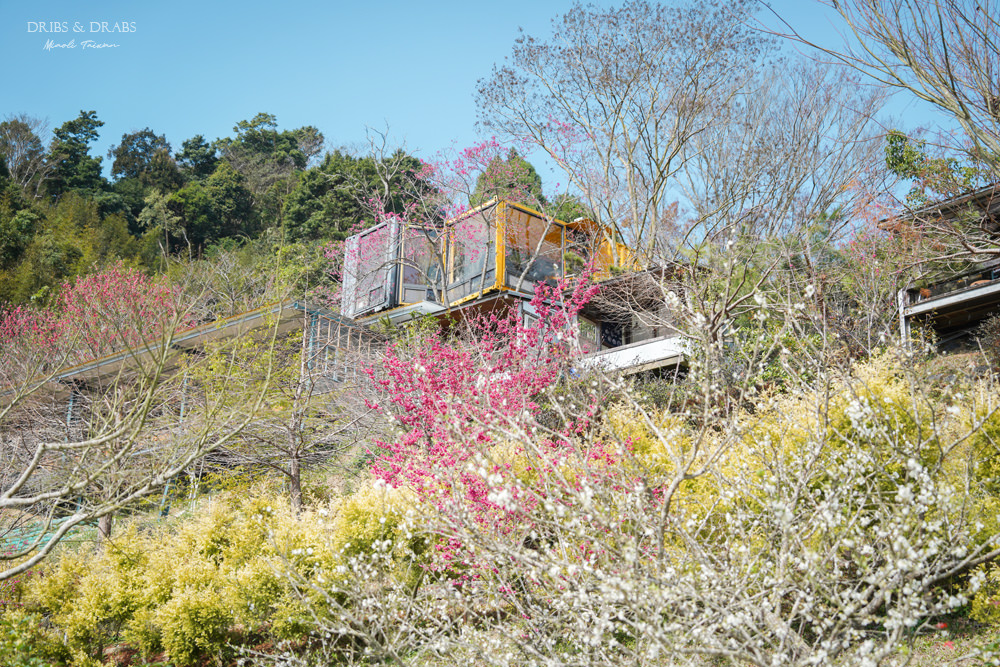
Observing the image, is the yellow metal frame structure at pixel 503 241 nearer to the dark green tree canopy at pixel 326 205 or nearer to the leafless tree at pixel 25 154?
the dark green tree canopy at pixel 326 205

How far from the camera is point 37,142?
119ft

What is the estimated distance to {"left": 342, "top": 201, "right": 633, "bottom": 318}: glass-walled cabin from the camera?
1822 cm

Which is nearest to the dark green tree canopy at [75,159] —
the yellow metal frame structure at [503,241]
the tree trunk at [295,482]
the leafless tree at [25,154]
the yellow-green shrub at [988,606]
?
the leafless tree at [25,154]

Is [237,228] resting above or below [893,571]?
above

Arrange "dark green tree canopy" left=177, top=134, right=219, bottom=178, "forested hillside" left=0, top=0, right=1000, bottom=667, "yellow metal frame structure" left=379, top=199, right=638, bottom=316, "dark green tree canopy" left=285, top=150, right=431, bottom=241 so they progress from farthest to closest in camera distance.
→ 1. "dark green tree canopy" left=177, top=134, right=219, bottom=178
2. "dark green tree canopy" left=285, top=150, right=431, bottom=241
3. "yellow metal frame structure" left=379, top=199, right=638, bottom=316
4. "forested hillside" left=0, top=0, right=1000, bottom=667

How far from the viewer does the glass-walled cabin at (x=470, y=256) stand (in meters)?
18.2

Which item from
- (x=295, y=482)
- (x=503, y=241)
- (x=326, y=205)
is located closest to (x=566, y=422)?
(x=295, y=482)

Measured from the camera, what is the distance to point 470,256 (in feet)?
62.8

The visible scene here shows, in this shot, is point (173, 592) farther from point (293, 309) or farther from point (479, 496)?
point (293, 309)

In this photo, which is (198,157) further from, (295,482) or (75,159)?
(295,482)

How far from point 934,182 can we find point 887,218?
2.46 meters

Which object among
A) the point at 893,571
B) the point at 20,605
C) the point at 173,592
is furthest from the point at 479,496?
the point at 20,605

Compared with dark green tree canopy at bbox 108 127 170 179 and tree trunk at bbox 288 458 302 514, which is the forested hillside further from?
dark green tree canopy at bbox 108 127 170 179

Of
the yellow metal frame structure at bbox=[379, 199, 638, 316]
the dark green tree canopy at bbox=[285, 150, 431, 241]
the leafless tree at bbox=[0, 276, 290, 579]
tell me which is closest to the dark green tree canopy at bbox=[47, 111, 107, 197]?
the dark green tree canopy at bbox=[285, 150, 431, 241]
